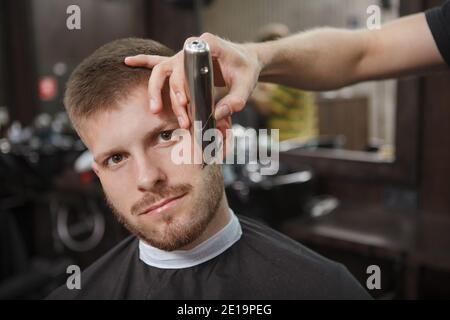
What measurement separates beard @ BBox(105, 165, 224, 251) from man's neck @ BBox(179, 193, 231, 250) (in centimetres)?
8

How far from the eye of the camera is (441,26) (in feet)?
3.38

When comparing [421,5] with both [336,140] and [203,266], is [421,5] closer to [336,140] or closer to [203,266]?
[336,140]

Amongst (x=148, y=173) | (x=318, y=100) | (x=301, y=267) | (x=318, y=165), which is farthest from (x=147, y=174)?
(x=318, y=165)

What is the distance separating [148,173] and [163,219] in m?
0.08

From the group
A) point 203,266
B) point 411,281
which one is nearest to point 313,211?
point 411,281

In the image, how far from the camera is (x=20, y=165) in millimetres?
3250

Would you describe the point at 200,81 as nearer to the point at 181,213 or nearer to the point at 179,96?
the point at 179,96

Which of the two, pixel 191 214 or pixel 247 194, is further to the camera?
pixel 247 194

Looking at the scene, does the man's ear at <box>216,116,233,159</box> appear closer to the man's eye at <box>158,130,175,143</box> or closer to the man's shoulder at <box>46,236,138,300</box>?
the man's eye at <box>158,130,175,143</box>

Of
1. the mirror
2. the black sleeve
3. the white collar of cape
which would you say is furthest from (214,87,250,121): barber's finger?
the mirror

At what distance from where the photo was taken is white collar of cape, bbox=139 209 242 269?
94cm

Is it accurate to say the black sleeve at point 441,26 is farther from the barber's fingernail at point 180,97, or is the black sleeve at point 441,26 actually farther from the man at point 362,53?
the barber's fingernail at point 180,97
